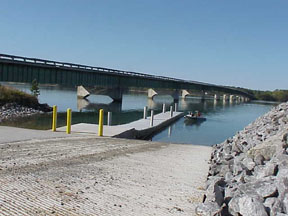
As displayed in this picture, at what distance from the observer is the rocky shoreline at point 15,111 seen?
28284 millimetres

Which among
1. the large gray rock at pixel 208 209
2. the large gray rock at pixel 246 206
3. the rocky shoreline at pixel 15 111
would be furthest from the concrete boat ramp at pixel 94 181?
the rocky shoreline at pixel 15 111

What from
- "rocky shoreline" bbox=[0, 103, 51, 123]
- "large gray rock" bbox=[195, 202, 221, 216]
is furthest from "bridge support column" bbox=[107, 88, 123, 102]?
"large gray rock" bbox=[195, 202, 221, 216]

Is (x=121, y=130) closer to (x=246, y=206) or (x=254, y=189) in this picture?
(x=254, y=189)

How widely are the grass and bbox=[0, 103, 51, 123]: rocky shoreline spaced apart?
89cm

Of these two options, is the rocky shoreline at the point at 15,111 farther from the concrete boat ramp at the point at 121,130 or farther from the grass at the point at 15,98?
the concrete boat ramp at the point at 121,130

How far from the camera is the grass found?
Answer: 33088mm

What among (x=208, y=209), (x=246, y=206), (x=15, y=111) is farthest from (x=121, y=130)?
(x=15, y=111)

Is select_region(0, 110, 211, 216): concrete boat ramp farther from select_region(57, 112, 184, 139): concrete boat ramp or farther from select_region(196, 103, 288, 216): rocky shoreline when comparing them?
select_region(57, 112, 184, 139): concrete boat ramp

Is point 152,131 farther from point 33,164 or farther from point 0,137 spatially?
point 33,164

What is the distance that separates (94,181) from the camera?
6492 mm

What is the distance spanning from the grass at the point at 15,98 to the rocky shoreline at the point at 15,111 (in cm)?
89

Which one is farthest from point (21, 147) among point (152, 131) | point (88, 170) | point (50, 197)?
point (152, 131)

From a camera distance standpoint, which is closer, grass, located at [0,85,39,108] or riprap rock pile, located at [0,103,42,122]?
riprap rock pile, located at [0,103,42,122]

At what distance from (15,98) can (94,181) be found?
1218 inches
